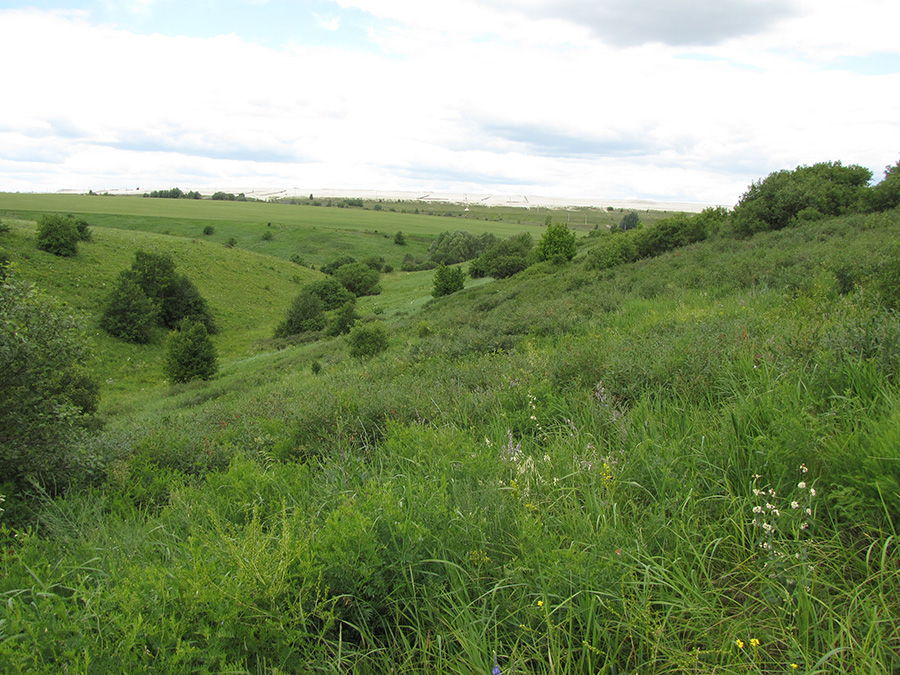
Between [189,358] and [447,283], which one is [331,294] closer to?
[447,283]

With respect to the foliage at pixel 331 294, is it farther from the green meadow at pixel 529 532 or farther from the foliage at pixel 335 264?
the green meadow at pixel 529 532

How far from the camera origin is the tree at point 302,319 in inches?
1857

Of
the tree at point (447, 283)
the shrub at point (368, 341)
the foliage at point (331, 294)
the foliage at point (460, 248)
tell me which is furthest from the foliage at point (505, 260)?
the shrub at point (368, 341)

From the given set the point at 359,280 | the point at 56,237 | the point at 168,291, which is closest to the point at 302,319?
the point at 168,291

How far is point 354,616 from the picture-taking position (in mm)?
2125

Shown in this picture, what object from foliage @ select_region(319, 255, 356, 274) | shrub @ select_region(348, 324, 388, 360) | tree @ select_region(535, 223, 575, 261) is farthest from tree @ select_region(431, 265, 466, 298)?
foliage @ select_region(319, 255, 356, 274)

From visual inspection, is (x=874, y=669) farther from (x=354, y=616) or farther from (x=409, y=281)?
(x=409, y=281)

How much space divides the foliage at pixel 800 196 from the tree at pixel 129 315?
4476 centimetres

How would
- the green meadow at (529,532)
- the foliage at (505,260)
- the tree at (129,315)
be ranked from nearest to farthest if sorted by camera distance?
the green meadow at (529,532), the tree at (129,315), the foliage at (505,260)

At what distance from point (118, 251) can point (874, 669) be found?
6568 centimetres

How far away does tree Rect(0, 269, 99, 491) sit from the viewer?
488 cm

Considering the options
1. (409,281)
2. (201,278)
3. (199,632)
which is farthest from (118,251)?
(199,632)

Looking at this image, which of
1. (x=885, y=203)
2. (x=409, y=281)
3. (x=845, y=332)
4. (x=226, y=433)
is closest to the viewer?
(x=845, y=332)

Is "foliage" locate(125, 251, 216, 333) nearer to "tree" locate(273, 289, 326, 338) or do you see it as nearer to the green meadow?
"tree" locate(273, 289, 326, 338)
